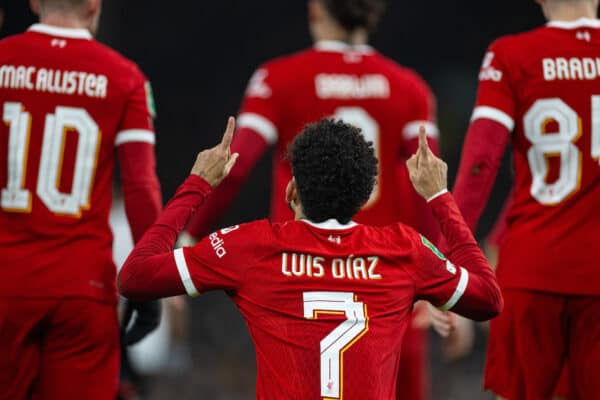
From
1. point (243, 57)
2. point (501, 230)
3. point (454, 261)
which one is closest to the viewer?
point (454, 261)

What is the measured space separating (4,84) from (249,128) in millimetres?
1240

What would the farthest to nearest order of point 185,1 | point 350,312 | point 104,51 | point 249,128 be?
point 185,1
point 249,128
point 104,51
point 350,312

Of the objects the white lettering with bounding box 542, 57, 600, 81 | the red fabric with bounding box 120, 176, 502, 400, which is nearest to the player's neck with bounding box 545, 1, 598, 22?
the white lettering with bounding box 542, 57, 600, 81

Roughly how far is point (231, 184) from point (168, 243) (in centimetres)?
147

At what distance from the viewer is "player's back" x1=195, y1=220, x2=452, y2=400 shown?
2365mm

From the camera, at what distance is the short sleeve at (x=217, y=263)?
2.43 metres

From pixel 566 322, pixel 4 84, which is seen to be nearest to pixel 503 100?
pixel 566 322

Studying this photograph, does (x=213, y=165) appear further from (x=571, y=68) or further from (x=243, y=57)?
(x=243, y=57)

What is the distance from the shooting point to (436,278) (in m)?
2.47

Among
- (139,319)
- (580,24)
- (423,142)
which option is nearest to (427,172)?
(423,142)

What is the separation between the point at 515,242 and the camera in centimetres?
304

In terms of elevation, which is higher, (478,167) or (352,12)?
(352,12)

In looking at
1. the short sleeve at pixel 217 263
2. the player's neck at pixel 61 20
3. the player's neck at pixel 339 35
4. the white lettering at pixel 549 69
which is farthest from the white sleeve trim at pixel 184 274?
the player's neck at pixel 339 35

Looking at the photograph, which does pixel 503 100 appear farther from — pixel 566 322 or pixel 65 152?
pixel 65 152
